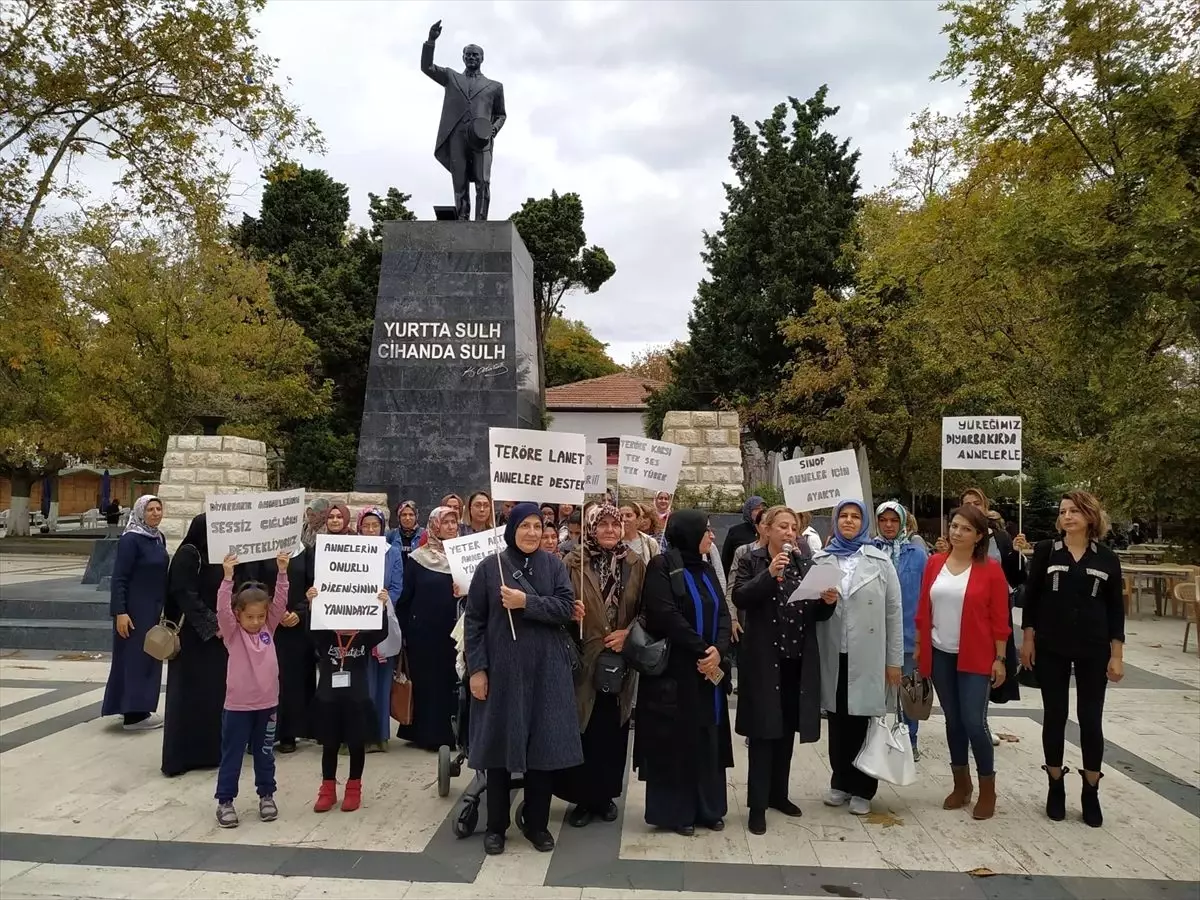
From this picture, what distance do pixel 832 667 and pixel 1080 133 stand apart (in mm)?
8325

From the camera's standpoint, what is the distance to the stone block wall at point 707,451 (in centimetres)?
1235

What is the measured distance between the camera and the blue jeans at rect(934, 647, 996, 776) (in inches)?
185

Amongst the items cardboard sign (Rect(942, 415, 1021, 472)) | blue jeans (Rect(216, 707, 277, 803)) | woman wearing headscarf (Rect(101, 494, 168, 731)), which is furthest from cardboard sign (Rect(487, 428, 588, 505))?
cardboard sign (Rect(942, 415, 1021, 472))

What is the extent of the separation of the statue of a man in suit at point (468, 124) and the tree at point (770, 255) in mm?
11889

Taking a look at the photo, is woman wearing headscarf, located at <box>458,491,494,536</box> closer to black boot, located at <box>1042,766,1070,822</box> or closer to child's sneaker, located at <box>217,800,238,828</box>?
child's sneaker, located at <box>217,800,238,828</box>

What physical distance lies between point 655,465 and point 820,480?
1342mm

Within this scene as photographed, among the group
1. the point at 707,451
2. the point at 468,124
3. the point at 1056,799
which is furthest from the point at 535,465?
the point at 468,124

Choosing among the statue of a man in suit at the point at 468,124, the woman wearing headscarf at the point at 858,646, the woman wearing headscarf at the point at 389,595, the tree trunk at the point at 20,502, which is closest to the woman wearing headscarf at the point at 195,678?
the woman wearing headscarf at the point at 389,595

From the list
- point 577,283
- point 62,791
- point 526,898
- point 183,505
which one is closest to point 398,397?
point 183,505

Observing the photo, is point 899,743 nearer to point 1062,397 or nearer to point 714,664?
point 714,664

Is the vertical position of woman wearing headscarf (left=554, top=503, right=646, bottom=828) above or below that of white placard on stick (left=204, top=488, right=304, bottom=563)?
below

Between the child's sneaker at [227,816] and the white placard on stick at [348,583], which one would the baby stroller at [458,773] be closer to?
the white placard on stick at [348,583]

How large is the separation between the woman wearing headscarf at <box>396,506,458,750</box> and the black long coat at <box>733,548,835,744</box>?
1898 millimetres
